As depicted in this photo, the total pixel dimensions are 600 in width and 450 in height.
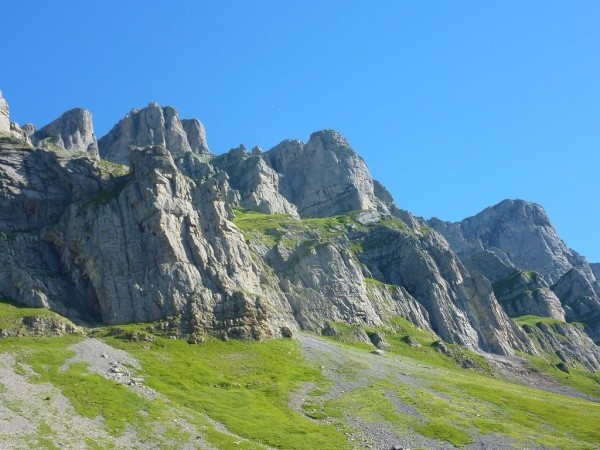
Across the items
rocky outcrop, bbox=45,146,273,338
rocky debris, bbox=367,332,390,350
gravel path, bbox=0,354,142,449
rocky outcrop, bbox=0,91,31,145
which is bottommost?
gravel path, bbox=0,354,142,449

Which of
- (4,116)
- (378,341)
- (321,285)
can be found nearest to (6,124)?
(4,116)

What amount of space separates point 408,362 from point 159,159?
74.7 m

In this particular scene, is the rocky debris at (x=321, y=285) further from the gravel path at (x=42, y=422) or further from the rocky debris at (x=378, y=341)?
the gravel path at (x=42, y=422)

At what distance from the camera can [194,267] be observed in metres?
138

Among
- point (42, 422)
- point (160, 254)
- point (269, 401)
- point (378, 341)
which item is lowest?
point (42, 422)

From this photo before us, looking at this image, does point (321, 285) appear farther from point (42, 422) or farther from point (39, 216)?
point (42, 422)

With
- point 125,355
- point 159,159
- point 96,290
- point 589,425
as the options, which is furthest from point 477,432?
point 159,159

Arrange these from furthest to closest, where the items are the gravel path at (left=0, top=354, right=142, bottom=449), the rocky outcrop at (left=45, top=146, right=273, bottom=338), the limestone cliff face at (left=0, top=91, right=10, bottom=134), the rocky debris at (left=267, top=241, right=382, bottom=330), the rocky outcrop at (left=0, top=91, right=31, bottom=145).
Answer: the limestone cliff face at (left=0, top=91, right=10, bottom=134) → the rocky outcrop at (left=0, top=91, right=31, bottom=145) → the rocky debris at (left=267, top=241, right=382, bottom=330) → the rocky outcrop at (left=45, top=146, right=273, bottom=338) → the gravel path at (left=0, top=354, right=142, bottom=449)

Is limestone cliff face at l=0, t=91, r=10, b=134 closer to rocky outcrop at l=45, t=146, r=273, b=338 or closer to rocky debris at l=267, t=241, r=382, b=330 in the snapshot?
rocky outcrop at l=45, t=146, r=273, b=338

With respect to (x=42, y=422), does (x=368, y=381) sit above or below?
above

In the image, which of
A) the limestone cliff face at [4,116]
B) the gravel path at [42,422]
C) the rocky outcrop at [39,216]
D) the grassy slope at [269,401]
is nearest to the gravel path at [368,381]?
the grassy slope at [269,401]

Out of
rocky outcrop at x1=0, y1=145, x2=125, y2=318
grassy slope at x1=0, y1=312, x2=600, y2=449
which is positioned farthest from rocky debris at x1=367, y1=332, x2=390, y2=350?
rocky outcrop at x1=0, y1=145, x2=125, y2=318

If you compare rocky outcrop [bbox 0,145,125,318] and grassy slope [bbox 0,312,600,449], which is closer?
grassy slope [bbox 0,312,600,449]

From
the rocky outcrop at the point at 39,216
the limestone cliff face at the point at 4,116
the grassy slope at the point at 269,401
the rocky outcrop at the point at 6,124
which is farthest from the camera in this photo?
the limestone cliff face at the point at 4,116
